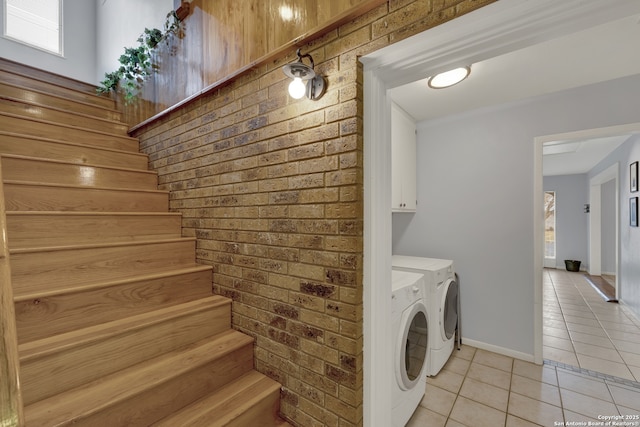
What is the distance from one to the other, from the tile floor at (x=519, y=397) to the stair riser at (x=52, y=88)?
448 cm

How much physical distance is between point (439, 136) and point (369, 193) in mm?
2280

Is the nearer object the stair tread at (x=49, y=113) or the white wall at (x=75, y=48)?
the stair tread at (x=49, y=113)

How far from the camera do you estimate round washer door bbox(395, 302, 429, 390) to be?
1.59m

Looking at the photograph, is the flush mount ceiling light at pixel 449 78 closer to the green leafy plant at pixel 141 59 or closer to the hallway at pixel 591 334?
the green leafy plant at pixel 141 59

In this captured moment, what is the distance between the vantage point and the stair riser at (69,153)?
1.91 m

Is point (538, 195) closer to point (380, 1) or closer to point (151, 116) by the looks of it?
point (380, 1)

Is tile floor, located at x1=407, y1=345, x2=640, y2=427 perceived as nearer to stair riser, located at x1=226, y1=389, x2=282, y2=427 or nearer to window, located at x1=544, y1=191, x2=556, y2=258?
stair riser, located at x1=226, y1=389, x2=282, y2=427

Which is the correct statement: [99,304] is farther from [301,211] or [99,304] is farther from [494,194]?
[494,194]

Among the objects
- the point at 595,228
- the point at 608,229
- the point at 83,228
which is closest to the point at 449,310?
the point at 83,228

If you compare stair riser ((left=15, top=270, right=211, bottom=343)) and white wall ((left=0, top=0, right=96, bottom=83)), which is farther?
white wall ((left=0, top=0, right=96, bottom=83))

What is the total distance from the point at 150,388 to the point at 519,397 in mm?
2460

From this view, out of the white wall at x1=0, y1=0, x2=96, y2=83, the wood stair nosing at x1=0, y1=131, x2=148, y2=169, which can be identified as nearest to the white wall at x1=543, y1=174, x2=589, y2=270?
the wood stair nosing at x1=0, y1=131, x2=148, y2=169

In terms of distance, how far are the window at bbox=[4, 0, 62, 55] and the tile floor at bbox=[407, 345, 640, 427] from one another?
20.9ft

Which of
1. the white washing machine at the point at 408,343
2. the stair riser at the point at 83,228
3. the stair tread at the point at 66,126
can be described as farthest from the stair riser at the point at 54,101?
the white washing machine at the point at 408,343
